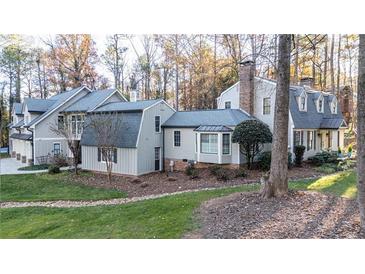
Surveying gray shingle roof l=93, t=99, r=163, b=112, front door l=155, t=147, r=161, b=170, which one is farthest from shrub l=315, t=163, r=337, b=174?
gray shingle roof l=93, t=99, r=163, b=112

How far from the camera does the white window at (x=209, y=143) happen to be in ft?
35.1

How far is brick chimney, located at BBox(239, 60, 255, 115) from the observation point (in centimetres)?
1161

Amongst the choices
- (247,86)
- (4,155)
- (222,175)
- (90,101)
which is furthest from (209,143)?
(4,155)

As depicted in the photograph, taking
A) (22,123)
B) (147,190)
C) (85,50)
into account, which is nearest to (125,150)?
(147,190)

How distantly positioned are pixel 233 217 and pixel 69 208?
434 centimetres

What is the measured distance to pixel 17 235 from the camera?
202 inches

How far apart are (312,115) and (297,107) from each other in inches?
59.2

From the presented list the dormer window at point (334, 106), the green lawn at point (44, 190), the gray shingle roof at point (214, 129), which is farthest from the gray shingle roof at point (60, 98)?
the dormer window at point (334, 106)

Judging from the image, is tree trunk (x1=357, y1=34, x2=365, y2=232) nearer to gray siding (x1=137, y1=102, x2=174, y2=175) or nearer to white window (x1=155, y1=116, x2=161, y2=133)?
A: gray siding (x1=137, y1=102, x2=174, y2=175)

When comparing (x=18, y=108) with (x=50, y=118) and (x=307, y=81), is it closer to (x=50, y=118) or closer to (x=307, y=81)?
(x=50, y=118)

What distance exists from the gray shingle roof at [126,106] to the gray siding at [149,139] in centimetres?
21

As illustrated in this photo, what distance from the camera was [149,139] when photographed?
11.2 m

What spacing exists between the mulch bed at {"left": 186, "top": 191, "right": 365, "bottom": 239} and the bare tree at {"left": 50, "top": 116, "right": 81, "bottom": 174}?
7742 millimetres

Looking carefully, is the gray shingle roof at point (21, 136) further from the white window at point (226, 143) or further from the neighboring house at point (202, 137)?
the white window at point (226, 143)
